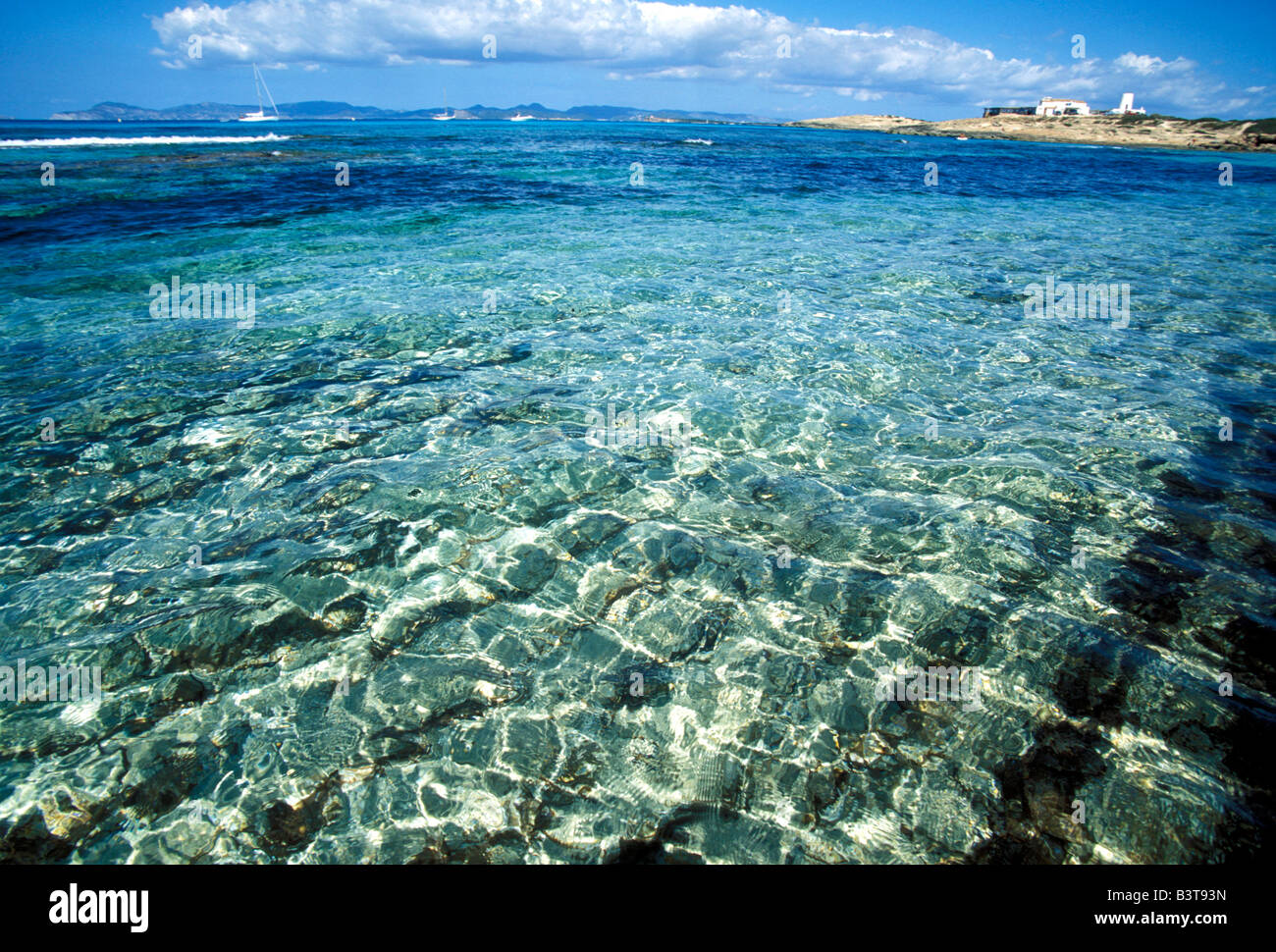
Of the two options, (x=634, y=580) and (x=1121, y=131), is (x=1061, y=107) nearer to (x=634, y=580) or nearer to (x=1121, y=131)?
(x=1121, y=131)

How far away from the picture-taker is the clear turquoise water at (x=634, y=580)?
429cm

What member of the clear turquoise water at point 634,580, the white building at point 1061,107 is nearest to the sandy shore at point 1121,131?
A: the white building at point 1061,107

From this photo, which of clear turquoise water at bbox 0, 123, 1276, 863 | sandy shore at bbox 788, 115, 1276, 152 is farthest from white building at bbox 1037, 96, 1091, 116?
clear turquoise water at bbox 0, 123, 1276, 863

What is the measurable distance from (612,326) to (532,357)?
247cm

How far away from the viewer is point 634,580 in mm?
6340

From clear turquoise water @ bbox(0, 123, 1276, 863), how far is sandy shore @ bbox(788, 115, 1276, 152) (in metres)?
126

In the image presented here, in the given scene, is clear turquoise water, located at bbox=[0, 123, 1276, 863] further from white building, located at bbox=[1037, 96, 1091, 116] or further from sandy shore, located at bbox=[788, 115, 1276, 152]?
white building, located at bbox=[1037, 96, 1091, 116]

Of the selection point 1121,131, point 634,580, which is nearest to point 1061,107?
point 1121,131

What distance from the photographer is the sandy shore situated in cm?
9806

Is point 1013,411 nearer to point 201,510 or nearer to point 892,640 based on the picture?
point 892,640

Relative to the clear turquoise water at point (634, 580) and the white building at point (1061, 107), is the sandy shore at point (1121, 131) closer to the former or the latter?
the white building at point (1061, 107)

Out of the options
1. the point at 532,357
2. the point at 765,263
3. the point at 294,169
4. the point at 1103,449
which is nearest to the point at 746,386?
the point at 532,357

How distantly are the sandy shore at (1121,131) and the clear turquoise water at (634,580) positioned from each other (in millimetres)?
126020

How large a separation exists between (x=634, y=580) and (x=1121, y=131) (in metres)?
154
